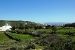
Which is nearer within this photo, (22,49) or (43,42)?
(22,49)

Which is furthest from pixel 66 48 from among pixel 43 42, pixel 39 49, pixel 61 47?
pixel 43 42

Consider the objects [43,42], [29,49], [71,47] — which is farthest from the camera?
[43,42]

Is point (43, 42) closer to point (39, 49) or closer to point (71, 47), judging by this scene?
point (39, 49)

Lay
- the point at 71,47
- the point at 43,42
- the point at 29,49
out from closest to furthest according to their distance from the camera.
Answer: the point at 71,47, the point at 29,49, the point at 43,42

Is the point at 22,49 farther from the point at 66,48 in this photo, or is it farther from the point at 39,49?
the point at 66,48

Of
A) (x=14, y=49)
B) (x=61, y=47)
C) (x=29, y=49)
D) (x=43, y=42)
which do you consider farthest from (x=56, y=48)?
(x=43, y=42)

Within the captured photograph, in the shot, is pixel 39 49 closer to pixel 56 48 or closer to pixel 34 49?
pixel 34 49

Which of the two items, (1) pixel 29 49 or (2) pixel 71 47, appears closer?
(2) pixel 71 47

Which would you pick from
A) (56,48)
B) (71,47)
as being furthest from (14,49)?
(71,47)
